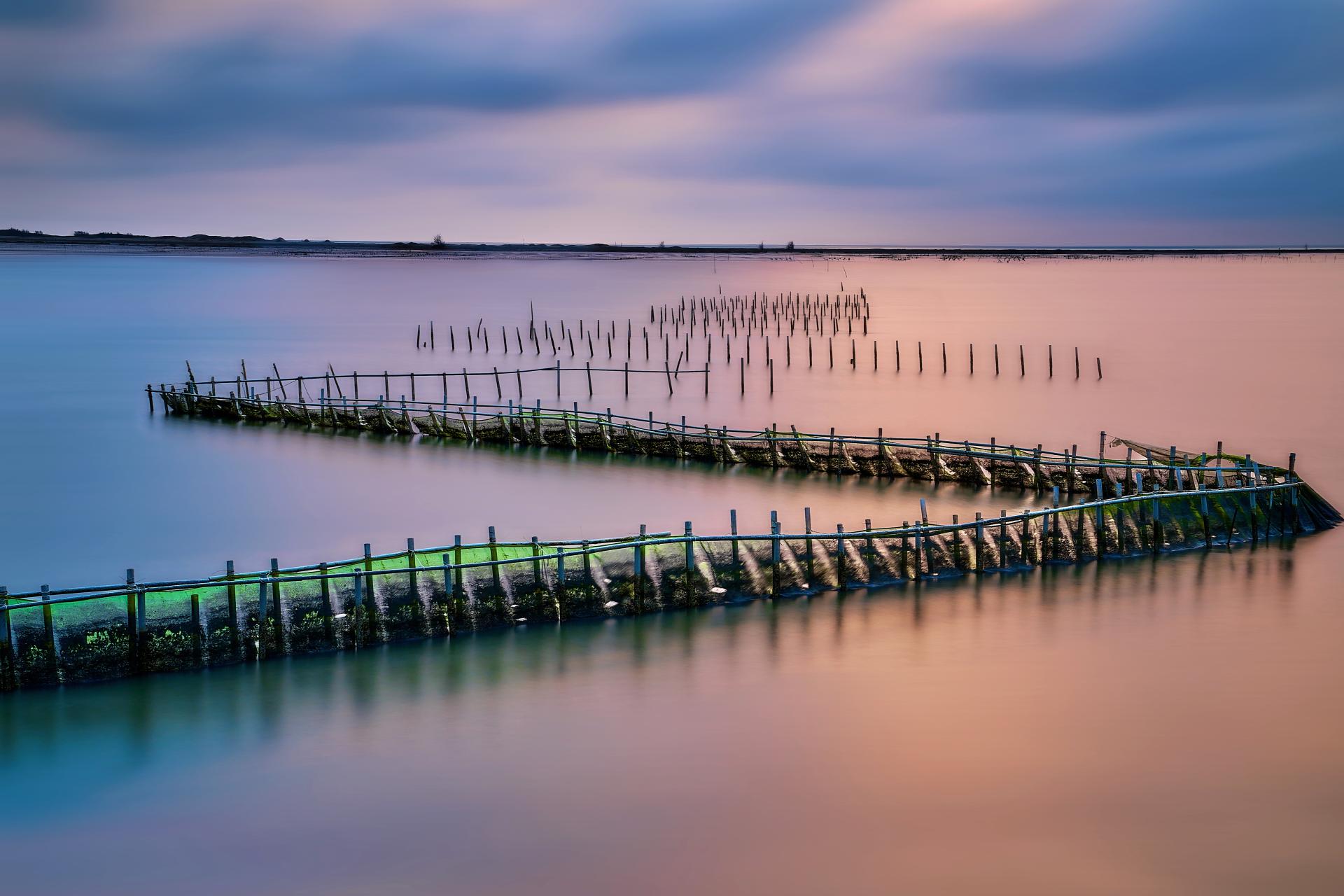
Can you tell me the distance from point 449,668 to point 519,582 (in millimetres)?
1604

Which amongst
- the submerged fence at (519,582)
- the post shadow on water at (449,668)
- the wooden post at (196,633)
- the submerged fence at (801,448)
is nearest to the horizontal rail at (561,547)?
the submerged fence at (519,582)

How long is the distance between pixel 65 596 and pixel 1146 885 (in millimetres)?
17798

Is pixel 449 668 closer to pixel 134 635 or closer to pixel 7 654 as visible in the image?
pixel 134 635

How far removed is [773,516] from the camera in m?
17.5

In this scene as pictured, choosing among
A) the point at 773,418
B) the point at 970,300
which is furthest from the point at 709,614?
the point at 970,300

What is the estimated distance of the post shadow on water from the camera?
42.5ft

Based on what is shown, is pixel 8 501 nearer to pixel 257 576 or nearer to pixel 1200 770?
pixel 257 576

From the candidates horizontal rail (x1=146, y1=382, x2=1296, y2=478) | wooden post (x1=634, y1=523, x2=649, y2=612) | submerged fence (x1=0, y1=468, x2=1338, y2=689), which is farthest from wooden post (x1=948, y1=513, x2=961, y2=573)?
horizontal rail (x1=146, y1=382, x2=1296, y2=478)

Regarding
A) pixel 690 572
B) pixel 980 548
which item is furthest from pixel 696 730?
pixel 980 548

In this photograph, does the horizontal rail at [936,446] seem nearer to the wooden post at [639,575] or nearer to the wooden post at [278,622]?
the wooden post at [639,575]

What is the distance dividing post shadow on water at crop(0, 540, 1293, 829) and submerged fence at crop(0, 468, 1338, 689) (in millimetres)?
223

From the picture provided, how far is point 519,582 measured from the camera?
1612cm

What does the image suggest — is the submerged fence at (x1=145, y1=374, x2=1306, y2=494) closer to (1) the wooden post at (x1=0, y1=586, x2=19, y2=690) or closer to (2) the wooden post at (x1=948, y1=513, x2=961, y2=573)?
(2) the wooden post at (x1=948, y1=513, x2=961, y2=573)

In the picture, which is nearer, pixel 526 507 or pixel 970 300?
pixel 526 507
